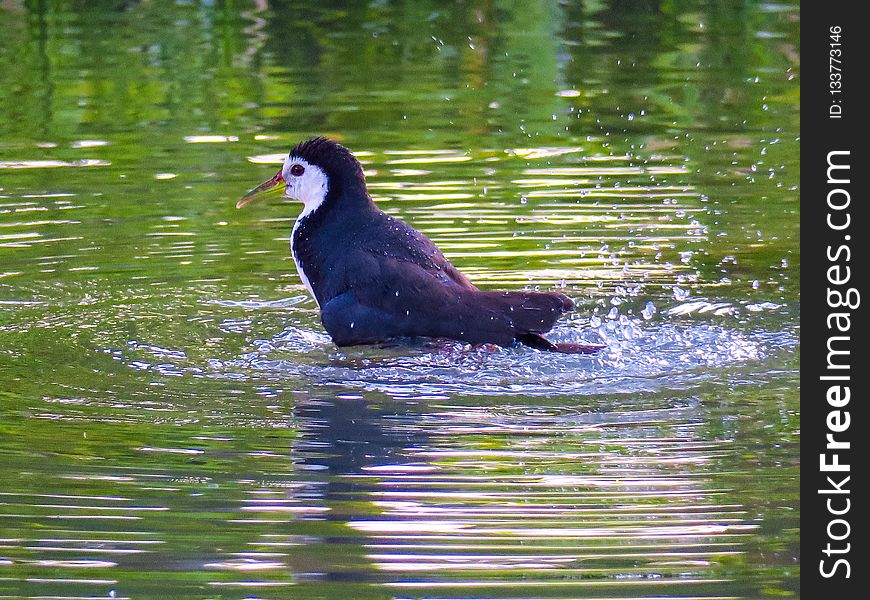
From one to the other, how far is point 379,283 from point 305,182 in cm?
114

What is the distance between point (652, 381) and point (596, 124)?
6317 millimetres

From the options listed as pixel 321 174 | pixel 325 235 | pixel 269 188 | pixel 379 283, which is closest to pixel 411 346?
pixel 379 283

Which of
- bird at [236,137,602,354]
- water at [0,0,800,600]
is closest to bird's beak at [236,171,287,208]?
bird at [236,137,602,354]

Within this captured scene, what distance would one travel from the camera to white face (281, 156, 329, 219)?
834 centimetres

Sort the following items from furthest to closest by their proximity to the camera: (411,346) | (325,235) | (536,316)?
1. (325,235)
2. (411,346)
3. (536,316)

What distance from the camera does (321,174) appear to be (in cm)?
837

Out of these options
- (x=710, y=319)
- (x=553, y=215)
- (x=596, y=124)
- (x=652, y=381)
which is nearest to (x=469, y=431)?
(x=652, y=381)

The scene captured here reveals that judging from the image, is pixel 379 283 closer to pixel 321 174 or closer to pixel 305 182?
pixel 321 174

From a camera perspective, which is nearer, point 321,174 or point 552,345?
point 552,345

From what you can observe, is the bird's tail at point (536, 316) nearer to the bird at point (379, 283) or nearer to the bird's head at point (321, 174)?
the bird at point (379, 283)

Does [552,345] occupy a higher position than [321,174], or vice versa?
[321,174]

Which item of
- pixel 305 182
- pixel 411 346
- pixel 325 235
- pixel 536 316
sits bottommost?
pixel 411 346

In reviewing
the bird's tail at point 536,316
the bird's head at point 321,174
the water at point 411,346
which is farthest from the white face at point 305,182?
the bird's tail at point 536,316

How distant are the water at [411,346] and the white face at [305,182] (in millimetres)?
551
